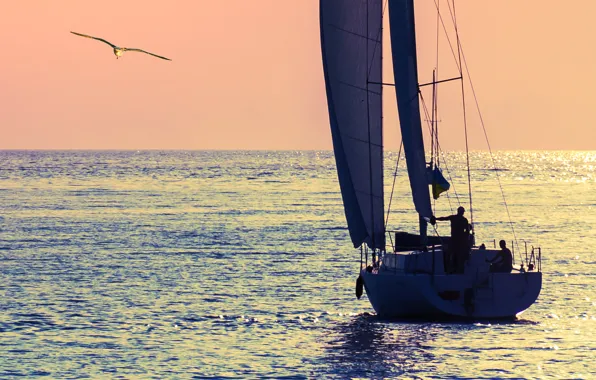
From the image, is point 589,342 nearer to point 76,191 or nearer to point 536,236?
point 536,236

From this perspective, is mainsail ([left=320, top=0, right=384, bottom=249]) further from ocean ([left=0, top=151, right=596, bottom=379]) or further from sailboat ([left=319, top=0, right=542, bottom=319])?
ocean ([left=0, top=151, right=596, bottom=379])

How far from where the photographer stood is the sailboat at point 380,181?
1439 inches

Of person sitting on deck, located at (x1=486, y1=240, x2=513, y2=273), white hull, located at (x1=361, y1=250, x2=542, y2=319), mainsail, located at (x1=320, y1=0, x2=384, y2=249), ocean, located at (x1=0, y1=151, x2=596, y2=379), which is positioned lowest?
ocean, located at (x1=0, y1=151, x2=596, y2=379)

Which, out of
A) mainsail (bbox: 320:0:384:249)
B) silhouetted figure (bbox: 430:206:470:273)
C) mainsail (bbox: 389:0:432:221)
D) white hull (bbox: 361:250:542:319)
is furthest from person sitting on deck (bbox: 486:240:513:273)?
mainsail (bbox: 320:0:384:249)

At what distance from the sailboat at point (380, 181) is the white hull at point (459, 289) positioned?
0.03 meters

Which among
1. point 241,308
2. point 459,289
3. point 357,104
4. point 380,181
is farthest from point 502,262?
point 241,308

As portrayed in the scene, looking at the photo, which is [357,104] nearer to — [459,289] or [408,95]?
[408,95]

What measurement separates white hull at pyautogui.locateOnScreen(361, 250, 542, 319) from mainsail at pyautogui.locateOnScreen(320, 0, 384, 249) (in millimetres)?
4807

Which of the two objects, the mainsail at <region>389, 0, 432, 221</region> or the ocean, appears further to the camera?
the mainsail at <region>389, 0, 432, 221</region>

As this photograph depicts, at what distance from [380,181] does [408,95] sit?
3.33 meters

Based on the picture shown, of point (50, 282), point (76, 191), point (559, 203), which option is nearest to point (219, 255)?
point (50, 282)

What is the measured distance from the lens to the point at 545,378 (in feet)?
103

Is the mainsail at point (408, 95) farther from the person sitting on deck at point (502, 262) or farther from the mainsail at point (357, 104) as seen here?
the person sitting on deck at point (502, 262)

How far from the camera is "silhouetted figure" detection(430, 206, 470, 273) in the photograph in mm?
36531
